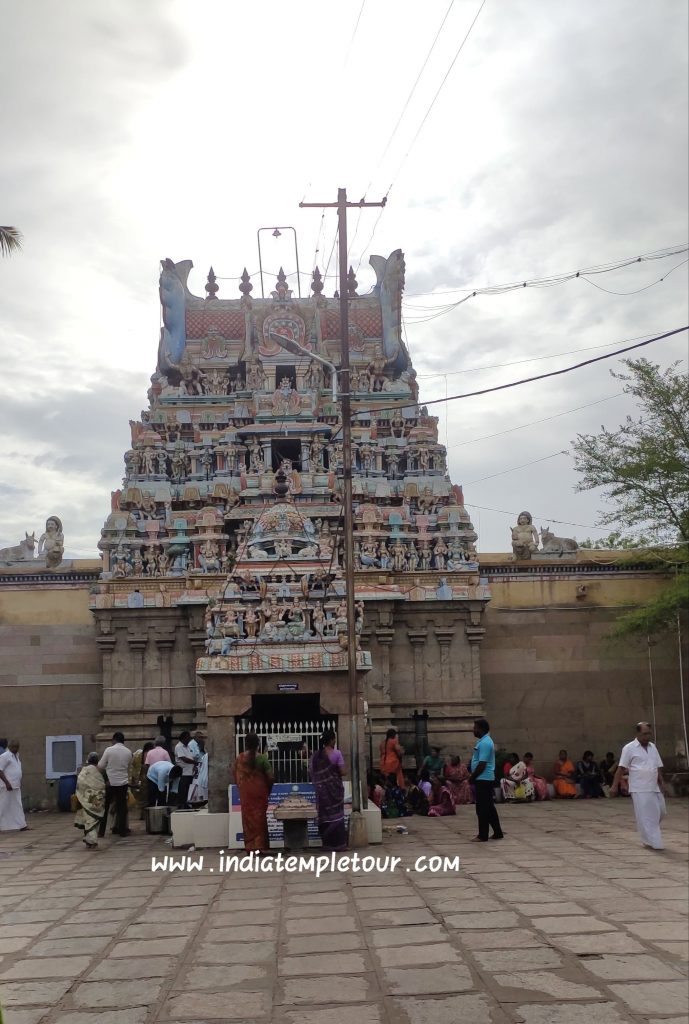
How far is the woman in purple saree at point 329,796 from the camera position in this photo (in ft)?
42.8

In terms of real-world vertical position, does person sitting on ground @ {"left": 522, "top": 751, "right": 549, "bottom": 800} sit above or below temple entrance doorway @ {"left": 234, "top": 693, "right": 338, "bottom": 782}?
below

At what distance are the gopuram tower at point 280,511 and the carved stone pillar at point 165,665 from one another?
3cm

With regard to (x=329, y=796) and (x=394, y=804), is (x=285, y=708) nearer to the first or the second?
(x=394, y=804)

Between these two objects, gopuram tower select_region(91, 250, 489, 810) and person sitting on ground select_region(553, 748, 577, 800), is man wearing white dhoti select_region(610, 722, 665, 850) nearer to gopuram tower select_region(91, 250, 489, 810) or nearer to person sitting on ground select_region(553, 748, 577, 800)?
gopuram tower select_region(91, 250, 489, 810)

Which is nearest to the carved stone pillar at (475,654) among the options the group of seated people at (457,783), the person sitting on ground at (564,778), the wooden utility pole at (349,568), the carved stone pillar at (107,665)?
the group of seated people at (457,783)

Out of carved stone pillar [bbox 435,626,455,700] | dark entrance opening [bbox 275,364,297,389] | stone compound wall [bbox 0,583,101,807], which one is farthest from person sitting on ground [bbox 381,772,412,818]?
dark entrance opening [bbox 275,364,297,389]

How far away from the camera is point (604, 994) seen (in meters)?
6.43

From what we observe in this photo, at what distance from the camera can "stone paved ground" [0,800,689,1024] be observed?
21.1ft

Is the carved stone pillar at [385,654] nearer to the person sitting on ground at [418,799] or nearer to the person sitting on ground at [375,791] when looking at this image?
the person sitting on ground at [418,799]

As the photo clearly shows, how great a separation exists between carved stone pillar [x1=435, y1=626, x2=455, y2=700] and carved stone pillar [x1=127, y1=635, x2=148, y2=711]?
617 centimetres

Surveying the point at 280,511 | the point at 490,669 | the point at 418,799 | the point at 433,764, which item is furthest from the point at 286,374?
the point at 418,799

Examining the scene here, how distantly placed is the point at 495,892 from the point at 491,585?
1440 centimetres

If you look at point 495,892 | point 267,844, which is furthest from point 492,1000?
point 267,844

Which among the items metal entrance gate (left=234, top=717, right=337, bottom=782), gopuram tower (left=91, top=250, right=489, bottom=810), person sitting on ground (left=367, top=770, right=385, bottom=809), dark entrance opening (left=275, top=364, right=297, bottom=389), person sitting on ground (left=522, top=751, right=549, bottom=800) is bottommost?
person sitting on ground (left=522, top=751, right=549, bottom=800)
